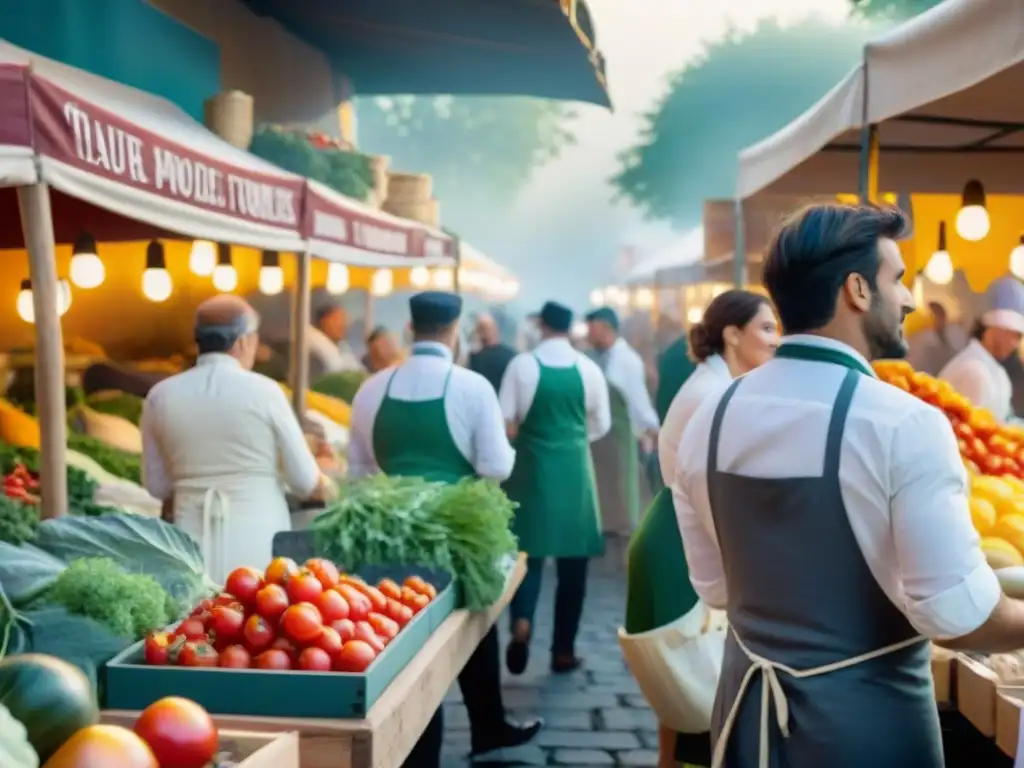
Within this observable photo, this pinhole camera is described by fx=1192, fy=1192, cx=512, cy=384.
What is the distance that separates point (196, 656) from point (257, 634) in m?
0.15

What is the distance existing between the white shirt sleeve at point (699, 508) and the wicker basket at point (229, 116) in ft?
22.0

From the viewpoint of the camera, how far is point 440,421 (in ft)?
16.0

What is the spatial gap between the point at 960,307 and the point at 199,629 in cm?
945

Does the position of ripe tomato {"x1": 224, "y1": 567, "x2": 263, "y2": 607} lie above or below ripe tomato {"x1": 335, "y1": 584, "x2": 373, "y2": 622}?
above

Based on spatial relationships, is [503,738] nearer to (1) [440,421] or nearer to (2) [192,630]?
(1) [440,421]

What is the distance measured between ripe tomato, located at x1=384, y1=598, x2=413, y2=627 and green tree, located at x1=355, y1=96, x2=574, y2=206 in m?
63.5

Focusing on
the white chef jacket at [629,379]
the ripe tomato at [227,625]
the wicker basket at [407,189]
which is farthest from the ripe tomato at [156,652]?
the wicker basket at [407,189]

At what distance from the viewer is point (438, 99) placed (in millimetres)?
68438

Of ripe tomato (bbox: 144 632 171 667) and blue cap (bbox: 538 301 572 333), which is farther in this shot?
blue cap (bbox: 538 301 572 333)

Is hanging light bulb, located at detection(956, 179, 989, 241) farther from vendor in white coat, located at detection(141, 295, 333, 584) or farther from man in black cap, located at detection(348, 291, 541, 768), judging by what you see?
vendor in white coat, located at detection(141, 295, 333, 584)

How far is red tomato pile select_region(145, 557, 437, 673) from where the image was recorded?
2805 mm

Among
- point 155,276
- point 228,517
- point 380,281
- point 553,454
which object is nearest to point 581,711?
point 553,454

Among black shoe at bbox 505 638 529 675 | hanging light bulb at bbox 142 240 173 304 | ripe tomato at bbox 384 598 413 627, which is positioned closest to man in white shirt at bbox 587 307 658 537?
black shoe at bbox 505 638 529 675

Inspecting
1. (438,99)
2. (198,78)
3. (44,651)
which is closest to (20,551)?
(44,651)
